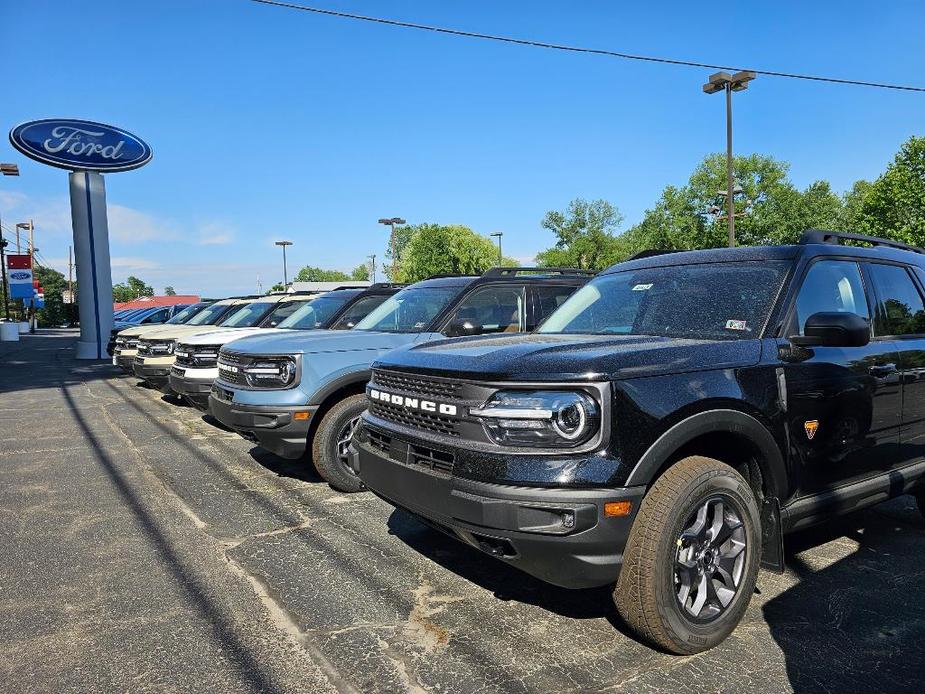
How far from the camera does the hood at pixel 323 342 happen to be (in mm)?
5465

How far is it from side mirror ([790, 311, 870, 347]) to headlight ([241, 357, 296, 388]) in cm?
380

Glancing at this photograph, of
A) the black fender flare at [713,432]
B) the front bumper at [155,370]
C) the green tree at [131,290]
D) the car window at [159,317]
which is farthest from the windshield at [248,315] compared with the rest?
the green tree at [131,290]

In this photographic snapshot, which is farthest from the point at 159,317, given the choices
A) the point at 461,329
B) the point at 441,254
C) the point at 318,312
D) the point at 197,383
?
the point at 441,254

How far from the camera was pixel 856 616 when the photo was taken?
3.26 meters

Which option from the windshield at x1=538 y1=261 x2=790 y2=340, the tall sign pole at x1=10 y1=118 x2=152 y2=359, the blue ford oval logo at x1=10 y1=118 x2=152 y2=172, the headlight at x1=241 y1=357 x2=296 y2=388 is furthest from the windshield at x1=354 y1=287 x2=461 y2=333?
the blue ford oval logo at x1=10 y1=118 x2=152 y2=172

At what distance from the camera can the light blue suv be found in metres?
5.29

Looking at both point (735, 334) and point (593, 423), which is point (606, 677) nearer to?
point (593, 423)

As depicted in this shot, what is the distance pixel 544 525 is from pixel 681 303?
1.78m

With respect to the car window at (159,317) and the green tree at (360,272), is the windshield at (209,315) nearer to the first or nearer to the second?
the car window at (159,317)

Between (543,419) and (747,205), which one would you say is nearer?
(543,419)

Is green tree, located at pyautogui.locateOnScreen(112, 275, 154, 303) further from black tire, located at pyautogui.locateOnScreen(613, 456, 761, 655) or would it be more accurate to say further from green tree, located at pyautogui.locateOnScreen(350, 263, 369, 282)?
black tire, located at pyautogui.locateOnScreen(613, 456, 761, 655)

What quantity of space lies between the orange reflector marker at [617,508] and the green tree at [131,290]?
444 feet

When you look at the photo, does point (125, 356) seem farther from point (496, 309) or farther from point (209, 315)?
point (496, 309)

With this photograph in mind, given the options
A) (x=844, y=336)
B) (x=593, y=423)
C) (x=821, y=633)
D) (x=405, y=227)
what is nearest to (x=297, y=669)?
(x=593, y=423)
